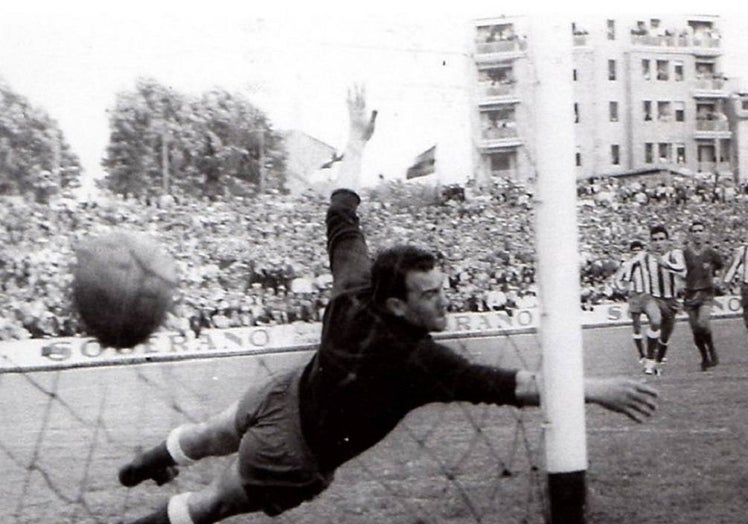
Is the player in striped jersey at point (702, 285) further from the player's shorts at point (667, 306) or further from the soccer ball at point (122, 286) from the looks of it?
the soccer ball at point (122, 286)

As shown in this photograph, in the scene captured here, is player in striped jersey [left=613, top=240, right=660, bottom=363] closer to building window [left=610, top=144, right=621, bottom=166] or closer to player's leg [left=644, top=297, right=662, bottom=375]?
player's leg [left=644, top=297, right=662, bottom=375]

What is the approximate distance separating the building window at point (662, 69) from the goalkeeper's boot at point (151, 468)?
64.9 inches

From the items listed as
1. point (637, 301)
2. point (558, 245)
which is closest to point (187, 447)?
point (558, 245)

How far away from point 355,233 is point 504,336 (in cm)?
55

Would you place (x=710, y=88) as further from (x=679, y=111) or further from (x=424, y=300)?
(x=424, y=300)

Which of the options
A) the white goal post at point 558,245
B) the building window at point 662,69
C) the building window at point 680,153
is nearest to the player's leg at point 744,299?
the building window at point 680,153

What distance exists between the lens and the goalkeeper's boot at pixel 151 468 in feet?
9.34

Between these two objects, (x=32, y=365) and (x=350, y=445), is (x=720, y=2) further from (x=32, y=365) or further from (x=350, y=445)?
(x=32, y=365)

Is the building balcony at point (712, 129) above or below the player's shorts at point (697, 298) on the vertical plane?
above

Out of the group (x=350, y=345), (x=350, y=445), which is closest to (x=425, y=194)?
(x=350, y=345)

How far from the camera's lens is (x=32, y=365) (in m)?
2.86

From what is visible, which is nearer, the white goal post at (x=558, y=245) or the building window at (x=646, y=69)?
the white goal post at (x=558, y=245)

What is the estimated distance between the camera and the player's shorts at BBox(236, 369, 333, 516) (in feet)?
8.88

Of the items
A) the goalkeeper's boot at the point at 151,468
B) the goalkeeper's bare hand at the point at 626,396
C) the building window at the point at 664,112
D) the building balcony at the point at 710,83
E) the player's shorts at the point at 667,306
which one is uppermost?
the building balcony at the point at 710,83
